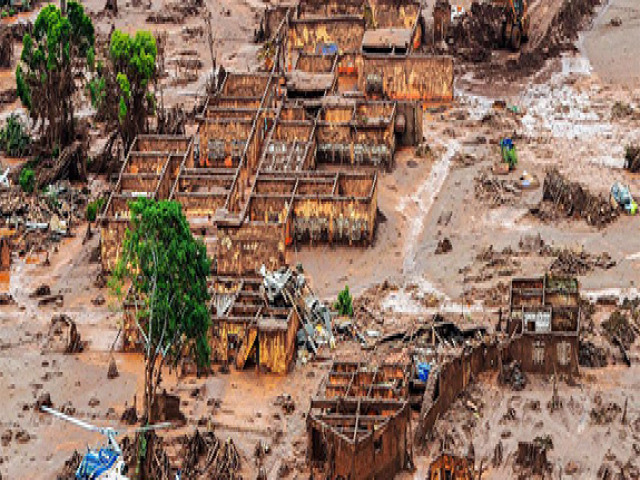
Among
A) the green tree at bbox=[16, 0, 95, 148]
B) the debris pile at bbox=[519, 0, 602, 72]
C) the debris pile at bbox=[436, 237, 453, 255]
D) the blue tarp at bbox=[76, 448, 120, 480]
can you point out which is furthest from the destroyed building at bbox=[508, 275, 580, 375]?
the debris pile at bbox=[519, 0, 602, 72]

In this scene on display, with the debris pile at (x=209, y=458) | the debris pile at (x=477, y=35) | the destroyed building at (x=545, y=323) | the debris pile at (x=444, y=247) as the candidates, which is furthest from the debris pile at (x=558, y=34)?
the debris pile at (x=209, y=458)

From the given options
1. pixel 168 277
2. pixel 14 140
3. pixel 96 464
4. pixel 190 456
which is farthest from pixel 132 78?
pixel 96 464

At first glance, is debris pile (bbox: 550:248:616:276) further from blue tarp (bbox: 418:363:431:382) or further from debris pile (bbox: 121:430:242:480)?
debris pile (bbox: 121:430:242:480)

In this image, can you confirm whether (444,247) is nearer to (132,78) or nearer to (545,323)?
(545,323)

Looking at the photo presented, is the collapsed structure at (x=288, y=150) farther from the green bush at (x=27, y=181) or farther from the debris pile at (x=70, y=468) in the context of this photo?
the debris pile at (x=70, y=468)

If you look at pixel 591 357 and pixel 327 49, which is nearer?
pixel 591 357

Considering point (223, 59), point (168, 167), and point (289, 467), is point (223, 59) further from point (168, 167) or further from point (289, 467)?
point (289, 467)

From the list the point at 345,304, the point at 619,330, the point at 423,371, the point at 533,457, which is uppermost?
the point at 619,330
